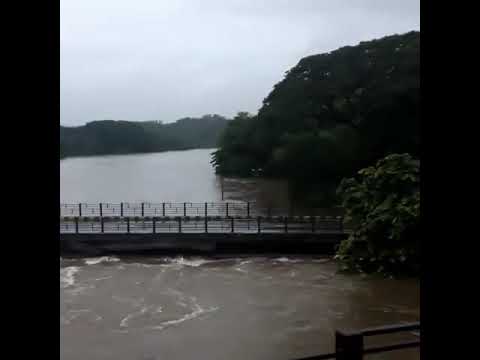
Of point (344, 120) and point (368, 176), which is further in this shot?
point (344, 120)

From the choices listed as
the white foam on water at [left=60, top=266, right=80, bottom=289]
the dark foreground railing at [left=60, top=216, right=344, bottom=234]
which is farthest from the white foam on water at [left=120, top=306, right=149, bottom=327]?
the dark foreground railing at [left=60, top=216, right=344, bottom=234]

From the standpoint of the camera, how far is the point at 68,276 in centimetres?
2044

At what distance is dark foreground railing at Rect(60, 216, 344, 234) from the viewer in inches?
947

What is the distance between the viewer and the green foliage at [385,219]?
18.4 meters

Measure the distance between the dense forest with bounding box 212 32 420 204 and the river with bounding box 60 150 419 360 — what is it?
12.0m

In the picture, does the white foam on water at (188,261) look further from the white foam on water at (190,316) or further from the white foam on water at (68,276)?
the white foam on water at (190,316)

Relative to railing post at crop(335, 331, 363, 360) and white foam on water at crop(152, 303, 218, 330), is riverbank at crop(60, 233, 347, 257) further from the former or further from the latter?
railing post at crop(335, 331, 363, 360)

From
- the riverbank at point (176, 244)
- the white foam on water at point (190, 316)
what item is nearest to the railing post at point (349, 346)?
the white foam on water at point (190, 316)

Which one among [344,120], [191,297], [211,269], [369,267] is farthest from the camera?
[344,120]
